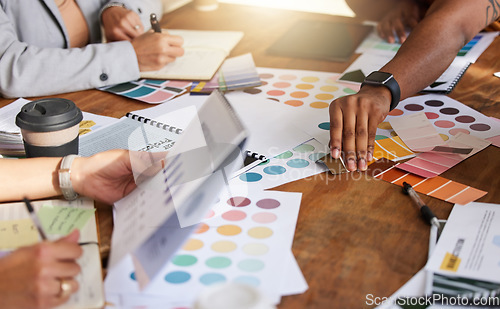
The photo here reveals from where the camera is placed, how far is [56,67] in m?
1.37

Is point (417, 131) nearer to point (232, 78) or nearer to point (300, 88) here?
point (300, 88)

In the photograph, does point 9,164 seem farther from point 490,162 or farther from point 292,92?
point 490,162

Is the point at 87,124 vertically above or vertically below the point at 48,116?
below

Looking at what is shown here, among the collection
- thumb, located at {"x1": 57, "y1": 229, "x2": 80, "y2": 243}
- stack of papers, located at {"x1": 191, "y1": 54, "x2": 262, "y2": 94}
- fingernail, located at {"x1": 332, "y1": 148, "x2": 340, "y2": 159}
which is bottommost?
stack of papers, located at {"x1": 191, "y1": 54, "x2": 262, "y2": 94}

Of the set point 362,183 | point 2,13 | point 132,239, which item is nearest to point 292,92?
point 362,183

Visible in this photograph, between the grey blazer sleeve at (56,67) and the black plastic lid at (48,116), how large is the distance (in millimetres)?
434

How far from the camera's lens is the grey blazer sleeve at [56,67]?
1344mm

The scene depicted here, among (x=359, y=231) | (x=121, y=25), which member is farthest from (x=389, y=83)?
(x=121, y=25)

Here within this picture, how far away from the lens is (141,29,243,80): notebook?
1.46m

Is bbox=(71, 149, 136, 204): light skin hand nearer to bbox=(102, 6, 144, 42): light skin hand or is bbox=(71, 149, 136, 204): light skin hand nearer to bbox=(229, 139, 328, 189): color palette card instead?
bbox=(229, 139, 328, 189): color palette card

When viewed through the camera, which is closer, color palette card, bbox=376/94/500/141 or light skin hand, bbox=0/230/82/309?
light skin hand, bbox=0/230/82/309

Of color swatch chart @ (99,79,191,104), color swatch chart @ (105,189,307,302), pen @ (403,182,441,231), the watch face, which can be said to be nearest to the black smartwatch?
the watch face

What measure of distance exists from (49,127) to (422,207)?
70 cm

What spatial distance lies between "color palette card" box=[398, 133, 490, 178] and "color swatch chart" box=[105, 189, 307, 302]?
26 cm
